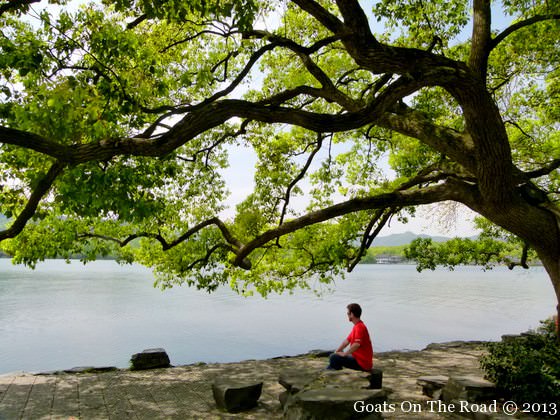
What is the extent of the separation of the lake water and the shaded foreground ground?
14352 mm

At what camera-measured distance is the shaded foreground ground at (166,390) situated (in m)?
6.94

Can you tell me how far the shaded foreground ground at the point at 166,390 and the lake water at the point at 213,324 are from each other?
14.4m

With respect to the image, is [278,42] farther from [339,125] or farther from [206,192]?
[206,192]

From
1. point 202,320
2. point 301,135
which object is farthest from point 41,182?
point 202,320

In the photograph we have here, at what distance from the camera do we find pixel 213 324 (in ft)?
117

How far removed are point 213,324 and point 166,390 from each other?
27922 millimetres

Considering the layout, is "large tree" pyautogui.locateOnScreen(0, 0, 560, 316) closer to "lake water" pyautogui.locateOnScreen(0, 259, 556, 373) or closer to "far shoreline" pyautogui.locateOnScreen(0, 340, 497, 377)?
A: "far shoreline" pyautogui.locateOnScreen(0, 340, 497, 377)

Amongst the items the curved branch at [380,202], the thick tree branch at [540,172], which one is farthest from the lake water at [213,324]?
the thick tree branch at [540,172]

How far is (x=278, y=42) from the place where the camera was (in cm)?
746

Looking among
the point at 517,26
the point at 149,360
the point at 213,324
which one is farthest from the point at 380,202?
the point at 213,324

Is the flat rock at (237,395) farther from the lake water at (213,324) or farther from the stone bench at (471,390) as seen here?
the lake water at (213,324)

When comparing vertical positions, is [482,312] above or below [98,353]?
above

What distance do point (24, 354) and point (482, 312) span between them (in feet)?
127

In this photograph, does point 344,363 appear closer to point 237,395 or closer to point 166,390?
point 237,395
